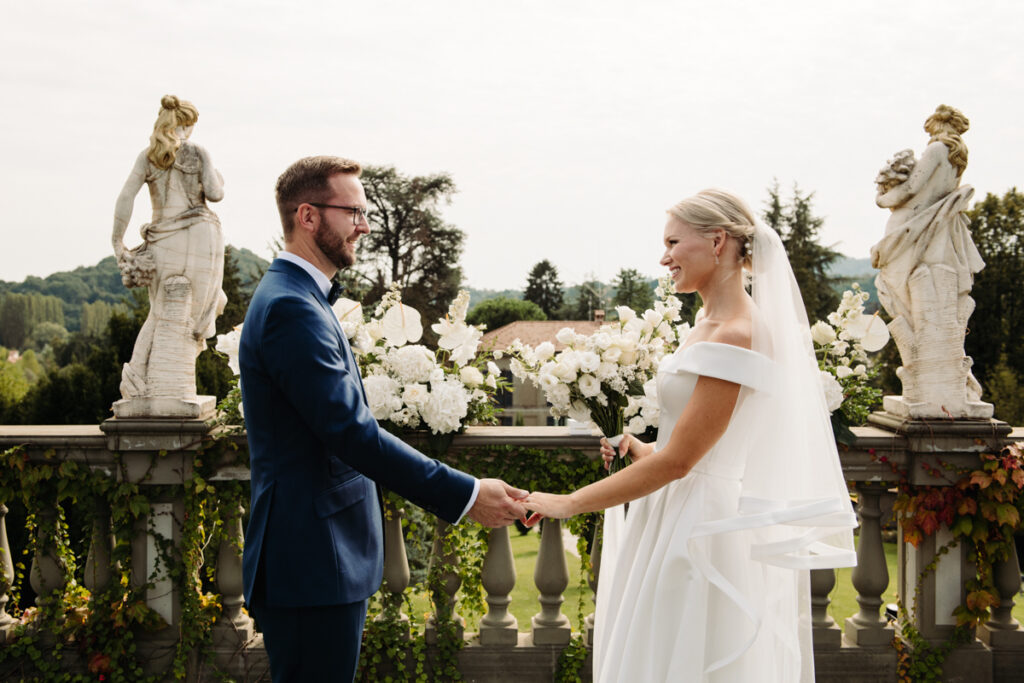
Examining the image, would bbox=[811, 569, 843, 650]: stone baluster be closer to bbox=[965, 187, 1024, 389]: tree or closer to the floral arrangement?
the floral arrangement

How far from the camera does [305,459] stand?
7.78 feet

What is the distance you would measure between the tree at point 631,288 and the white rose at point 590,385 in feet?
114

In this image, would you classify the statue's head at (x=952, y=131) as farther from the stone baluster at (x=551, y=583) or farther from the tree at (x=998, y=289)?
the tree at (x=998, y=289)

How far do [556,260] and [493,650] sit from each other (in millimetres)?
46813

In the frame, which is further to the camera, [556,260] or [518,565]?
[556,260]

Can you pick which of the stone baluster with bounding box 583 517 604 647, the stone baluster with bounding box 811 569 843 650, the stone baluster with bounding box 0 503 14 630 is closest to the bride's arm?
the stone baluster with bounding box 583 517 604 647

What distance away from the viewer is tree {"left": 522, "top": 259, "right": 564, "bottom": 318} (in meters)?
50.1

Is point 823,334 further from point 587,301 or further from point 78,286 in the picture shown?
point 78,286

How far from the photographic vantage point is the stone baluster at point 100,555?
3.97 meters

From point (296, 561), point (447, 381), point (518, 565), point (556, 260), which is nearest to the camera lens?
point (296, 561)

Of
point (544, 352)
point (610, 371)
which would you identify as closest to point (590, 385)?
point (610, 371)

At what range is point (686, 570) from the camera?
8.80 feet

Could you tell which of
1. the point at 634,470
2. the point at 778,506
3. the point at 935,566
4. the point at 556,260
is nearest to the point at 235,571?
the point at 634,470

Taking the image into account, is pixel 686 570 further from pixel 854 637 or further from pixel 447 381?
pixel 854 637
